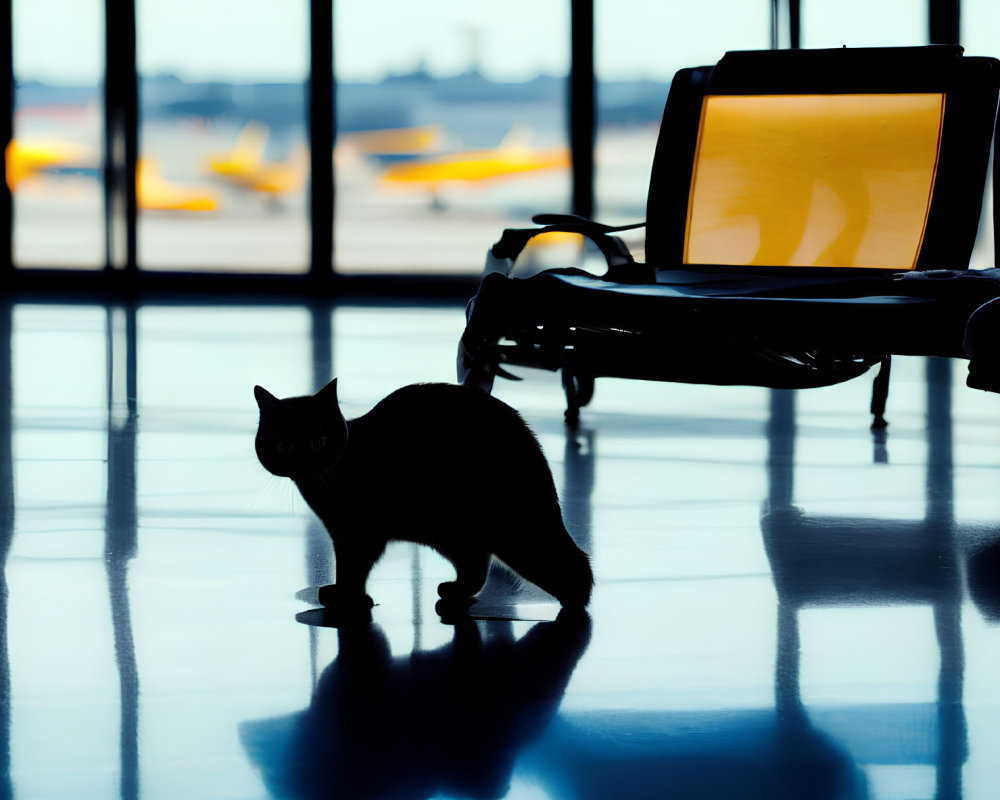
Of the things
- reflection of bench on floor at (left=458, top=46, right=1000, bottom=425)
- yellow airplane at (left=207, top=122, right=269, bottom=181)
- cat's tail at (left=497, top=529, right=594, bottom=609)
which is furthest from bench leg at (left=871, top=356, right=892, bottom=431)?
yellow airplane at (left=207, top=122, right=269, bottom=181)

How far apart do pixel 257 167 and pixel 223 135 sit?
29 centimetres

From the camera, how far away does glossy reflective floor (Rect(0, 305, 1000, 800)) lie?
1324 millimetres

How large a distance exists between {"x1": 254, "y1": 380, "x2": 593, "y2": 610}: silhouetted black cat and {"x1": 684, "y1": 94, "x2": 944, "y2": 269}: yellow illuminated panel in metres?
1.74

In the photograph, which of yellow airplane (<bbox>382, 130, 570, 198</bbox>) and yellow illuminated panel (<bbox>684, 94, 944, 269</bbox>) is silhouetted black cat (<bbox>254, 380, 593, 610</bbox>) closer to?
yellow illuminated panel (<bbox>684, 94, 944, 269</bbox>)

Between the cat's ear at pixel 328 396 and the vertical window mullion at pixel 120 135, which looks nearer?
the cat's ear at pixel 328 396

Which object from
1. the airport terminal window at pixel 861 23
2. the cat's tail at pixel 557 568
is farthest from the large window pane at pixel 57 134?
the cat's tail at pixel 557 568

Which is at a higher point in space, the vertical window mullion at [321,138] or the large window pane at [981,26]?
the large window pane at [981,26]

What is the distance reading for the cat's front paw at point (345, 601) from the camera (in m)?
1.80

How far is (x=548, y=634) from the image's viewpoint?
1729 mm

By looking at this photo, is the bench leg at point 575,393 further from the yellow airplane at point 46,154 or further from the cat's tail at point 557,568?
the yellow airplane at point 46,154

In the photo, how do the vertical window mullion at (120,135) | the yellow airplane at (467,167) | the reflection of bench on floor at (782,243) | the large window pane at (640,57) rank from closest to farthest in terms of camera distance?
the reflection of bench on floor at (782,243) → the vertical window mullion at (120,135) → the large window pane at (640,57) → the yellow airplane at (467,167)

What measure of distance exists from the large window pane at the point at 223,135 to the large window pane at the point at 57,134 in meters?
0.25

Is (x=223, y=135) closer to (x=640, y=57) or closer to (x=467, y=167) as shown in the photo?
(x=467, y=167)

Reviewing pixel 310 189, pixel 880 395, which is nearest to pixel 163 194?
pixel 310 189
